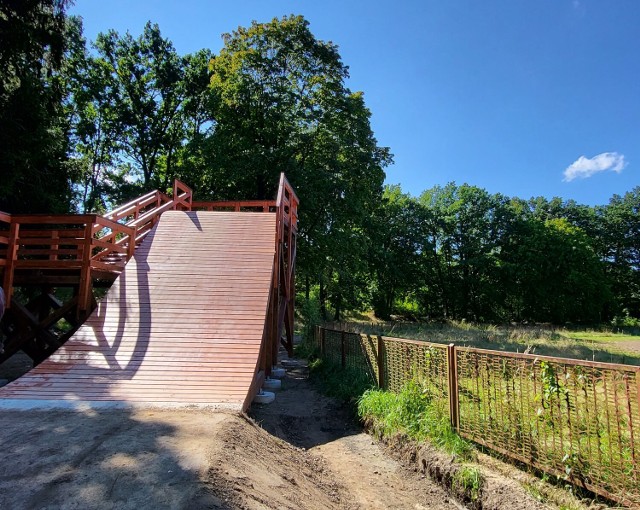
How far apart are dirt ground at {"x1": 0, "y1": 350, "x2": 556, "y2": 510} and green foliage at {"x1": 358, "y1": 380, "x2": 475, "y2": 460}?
343 millimetres

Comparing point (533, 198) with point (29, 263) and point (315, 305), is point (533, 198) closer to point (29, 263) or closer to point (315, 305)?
point (315, 305)

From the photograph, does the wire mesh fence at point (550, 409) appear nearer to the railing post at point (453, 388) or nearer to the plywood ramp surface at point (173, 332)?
the railing post at point (453, 388)

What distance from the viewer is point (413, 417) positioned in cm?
529

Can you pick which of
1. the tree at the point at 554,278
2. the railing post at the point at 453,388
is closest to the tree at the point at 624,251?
the tree at the point at 554,278

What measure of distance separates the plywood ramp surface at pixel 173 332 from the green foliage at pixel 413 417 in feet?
5.88

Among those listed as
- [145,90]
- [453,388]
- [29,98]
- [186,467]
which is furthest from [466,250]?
[186,467]

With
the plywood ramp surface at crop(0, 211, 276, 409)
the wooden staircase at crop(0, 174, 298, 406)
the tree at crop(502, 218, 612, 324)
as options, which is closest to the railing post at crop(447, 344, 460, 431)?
the plywood ramp surface at crop(0, 211, 276, 409)

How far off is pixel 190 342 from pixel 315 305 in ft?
32.1

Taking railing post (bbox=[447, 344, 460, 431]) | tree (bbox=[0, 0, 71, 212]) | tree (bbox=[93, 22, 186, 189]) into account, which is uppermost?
tree (bbox=[93, 22, 186, 189])

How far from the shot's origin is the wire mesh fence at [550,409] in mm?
3115

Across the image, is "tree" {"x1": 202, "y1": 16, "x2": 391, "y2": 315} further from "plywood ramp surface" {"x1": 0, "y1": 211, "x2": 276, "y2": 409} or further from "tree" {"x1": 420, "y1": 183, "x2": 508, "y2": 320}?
"tree" {"x1": 420, "y1": 183, "x2": 508, "y2": 320}

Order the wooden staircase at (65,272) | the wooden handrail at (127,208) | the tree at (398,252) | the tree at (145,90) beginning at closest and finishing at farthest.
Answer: the wooden staircase at (65,272) < the wooden handrail at (127,208) < the tree at (145,90) < the tree at (398,252)

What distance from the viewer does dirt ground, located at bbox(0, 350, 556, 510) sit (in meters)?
2.73

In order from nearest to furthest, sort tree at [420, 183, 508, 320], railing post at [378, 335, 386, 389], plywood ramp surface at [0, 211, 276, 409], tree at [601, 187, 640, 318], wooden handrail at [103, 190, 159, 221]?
plywood ramp surface at [0, 211, 276, 409]
railing post at [378, 335, 386, 389]
wooden handrail at [103, 190, 159, 221]
tree at [420, 183, 508, 320]
tree at [601, 187, 640, 318]
